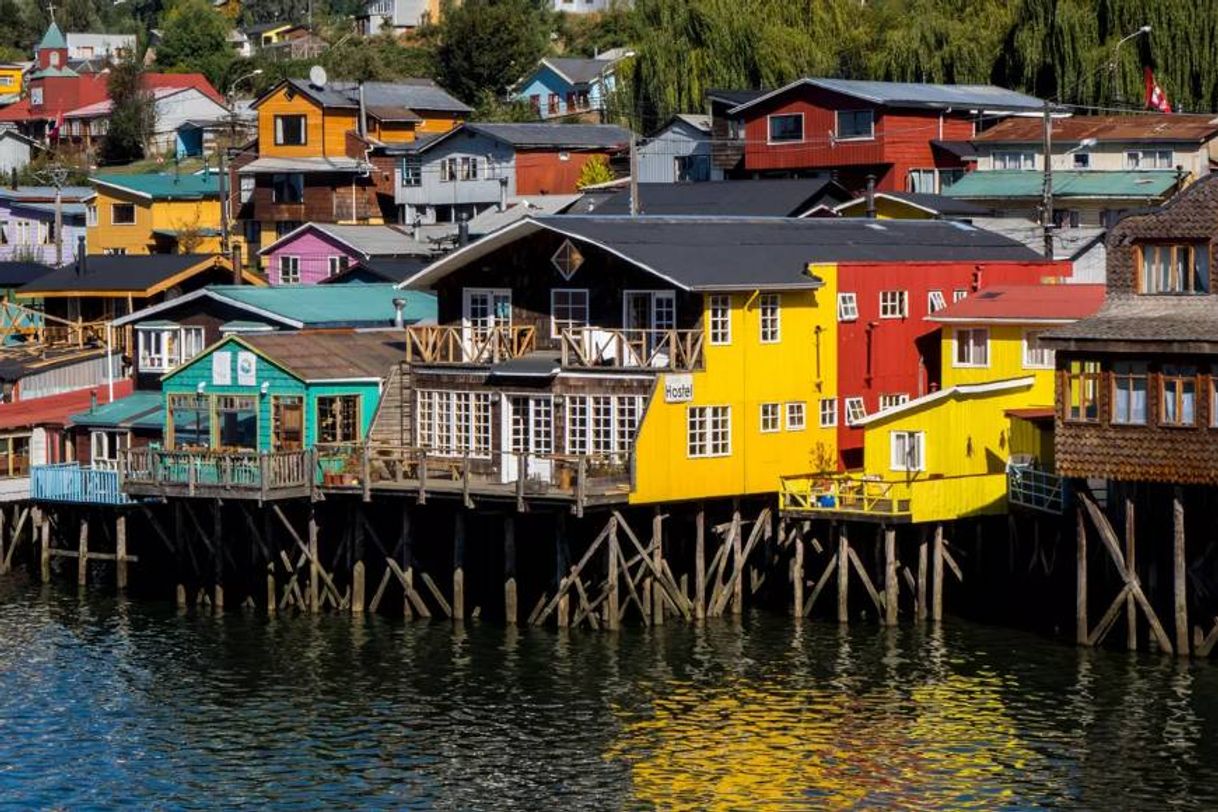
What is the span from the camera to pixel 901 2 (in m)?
121

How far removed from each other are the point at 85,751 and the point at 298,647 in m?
10.6

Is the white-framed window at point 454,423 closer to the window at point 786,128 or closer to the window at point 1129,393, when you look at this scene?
the window at point 1129,393

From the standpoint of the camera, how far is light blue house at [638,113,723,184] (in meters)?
105

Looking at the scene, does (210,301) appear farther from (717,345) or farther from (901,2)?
(901,2)

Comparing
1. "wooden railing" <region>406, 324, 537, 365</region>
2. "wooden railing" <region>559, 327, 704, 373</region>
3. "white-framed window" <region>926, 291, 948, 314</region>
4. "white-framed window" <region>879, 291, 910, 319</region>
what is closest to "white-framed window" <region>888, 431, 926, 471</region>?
"wooden railing" <region>559, 327, 704, 373</region>

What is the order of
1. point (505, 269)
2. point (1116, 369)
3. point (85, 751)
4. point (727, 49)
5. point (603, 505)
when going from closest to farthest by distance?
point (85, 751) → point (1116, 369) → point (603, 505) → point (505, 269) → point (727, 49)

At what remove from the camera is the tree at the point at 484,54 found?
155500mm

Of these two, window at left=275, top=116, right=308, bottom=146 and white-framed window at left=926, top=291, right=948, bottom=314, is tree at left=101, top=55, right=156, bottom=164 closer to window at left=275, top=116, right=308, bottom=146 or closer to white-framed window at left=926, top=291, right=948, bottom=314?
window at left=275, top=116, right=308, bottom=146

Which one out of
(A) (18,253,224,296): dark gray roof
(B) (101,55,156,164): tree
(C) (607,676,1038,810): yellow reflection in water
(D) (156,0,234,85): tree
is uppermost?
(D) (156,0,234,85): tree

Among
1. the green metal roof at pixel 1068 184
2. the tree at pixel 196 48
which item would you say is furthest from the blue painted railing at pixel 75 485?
the tree at pixel 196 48

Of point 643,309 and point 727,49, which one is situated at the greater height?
point 727,49

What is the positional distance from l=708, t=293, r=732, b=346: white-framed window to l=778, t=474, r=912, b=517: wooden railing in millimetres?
3941

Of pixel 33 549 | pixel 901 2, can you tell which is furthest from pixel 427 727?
pixel 901 2

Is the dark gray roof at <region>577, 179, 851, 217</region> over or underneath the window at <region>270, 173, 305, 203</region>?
underneath
